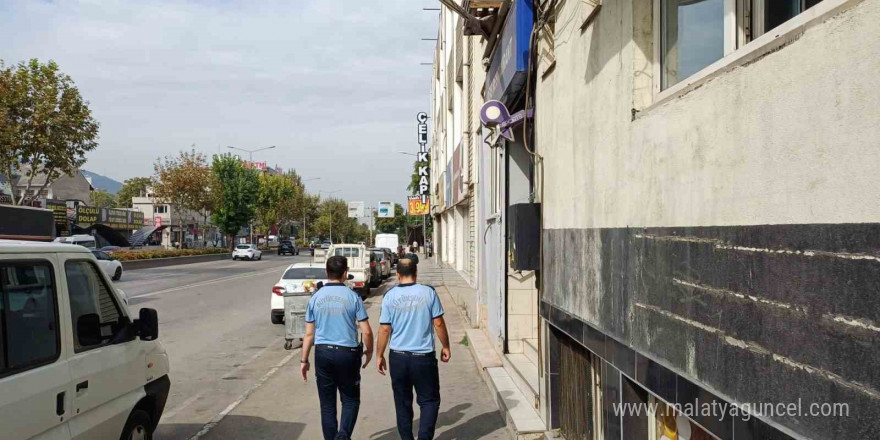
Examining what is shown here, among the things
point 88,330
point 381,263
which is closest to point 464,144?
point 381,263

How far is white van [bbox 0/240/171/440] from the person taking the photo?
3.57 metres

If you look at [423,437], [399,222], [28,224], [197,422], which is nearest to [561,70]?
[423,437]

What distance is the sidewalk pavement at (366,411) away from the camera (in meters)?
6.77

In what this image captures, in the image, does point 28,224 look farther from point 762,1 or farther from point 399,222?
point 399,222

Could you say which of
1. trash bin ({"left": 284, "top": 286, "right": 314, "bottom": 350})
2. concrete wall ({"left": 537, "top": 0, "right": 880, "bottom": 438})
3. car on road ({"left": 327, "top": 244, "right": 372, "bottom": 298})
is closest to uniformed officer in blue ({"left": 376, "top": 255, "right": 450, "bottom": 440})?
concrete wall ({"left": 537, "top": 0, "right": 880, "bottom": 438})

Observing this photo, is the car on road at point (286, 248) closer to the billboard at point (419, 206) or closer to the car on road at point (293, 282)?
the billboard at point (419, 206)

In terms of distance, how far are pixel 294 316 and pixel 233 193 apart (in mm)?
52631

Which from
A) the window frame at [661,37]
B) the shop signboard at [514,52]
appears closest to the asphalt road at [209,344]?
the shop signboard at [514,52]

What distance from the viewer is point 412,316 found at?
566cm

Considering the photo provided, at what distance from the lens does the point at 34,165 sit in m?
26.5

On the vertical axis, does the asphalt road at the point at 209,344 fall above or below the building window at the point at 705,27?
below

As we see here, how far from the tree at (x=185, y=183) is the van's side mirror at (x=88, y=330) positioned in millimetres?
50079

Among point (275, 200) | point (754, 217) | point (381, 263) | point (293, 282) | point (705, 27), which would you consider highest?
point (275, 200)

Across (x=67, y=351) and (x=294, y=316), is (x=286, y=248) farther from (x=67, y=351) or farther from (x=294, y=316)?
(x=67, y=351)
